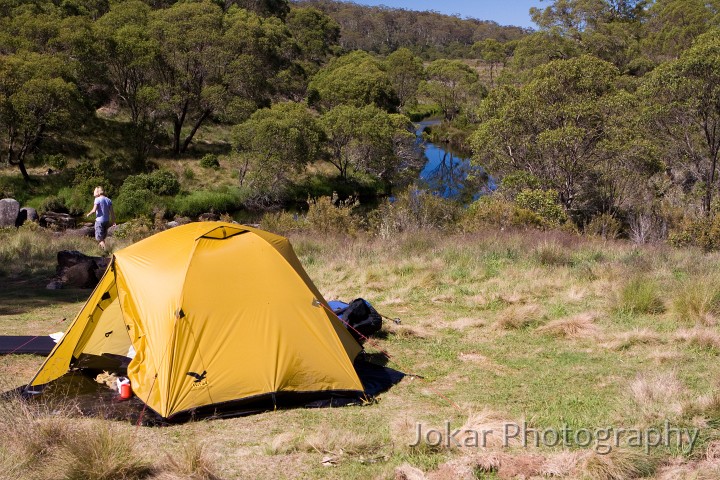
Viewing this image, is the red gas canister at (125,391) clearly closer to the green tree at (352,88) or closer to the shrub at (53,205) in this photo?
the shrub at (53,205)

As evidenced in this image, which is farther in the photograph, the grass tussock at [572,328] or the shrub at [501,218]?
the shrub at [501,218]

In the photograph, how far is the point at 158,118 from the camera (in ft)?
124

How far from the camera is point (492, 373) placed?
7219mm

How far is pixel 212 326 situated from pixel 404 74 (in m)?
58.8

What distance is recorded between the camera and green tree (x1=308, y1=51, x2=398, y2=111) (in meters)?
46.5

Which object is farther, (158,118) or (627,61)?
(627,61)

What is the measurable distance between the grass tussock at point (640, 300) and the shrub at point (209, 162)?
3097 centimetres

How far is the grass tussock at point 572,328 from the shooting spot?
27.3 ft

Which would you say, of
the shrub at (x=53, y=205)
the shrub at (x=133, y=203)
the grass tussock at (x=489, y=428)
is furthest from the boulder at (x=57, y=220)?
the grass tussock at (x=489, y=428)

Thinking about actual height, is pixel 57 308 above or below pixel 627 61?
below

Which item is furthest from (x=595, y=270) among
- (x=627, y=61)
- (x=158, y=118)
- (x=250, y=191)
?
(x=627, y=61)

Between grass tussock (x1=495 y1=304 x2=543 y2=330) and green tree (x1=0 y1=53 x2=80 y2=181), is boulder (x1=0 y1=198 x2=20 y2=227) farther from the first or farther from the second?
grass tussock (x1=495 y1=304 x2=543 y2=330)

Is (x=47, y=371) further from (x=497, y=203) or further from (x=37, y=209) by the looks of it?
(x=37, y=209)

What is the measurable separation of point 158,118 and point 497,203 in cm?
2627
